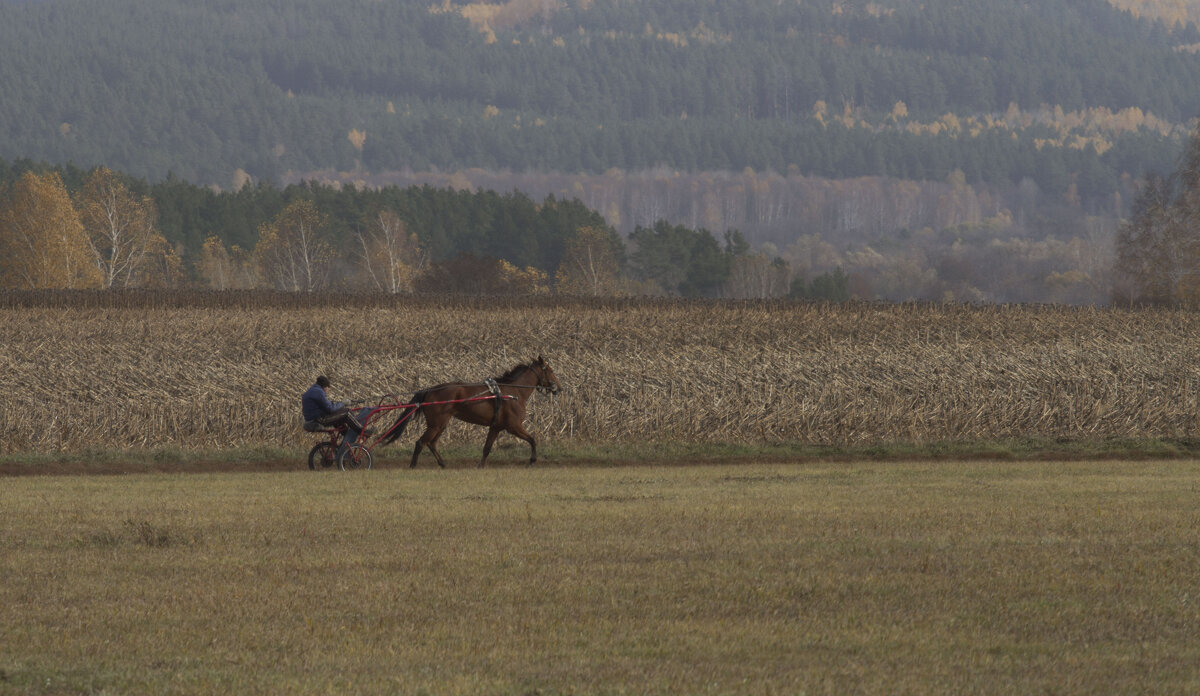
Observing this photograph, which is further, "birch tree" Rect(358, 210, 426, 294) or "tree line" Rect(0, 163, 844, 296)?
"birch tree" Rect(358, 210, 426, 294)

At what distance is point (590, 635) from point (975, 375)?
2516 centimetres

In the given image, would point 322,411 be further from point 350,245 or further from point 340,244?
point 340,244

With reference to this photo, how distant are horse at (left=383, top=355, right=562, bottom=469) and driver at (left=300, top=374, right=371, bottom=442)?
840mm

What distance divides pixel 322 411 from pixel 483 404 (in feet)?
9.32

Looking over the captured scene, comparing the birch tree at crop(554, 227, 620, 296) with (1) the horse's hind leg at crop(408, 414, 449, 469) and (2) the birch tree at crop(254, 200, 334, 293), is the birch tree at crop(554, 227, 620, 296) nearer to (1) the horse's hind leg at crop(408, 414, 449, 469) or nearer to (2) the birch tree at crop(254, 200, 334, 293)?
(2) the birch tree at crop(254, 200, 334, 293)

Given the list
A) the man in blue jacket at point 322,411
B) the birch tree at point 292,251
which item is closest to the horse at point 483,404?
the man in blue jacket at point 322,411

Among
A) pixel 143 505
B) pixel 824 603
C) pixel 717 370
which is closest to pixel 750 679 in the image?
pixel 824 603

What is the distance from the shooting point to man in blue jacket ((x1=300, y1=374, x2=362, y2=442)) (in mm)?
23859

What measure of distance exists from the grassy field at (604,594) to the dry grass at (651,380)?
9.94 meters

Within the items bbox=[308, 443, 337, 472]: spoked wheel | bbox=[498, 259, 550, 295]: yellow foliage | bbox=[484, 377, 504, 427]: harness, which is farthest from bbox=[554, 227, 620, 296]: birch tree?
bbox=[308, 443, 337, 472]: spoked wheel

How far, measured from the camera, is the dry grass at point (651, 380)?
28953 millimetres

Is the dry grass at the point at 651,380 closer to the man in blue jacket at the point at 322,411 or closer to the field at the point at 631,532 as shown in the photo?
the field at the point at 631,532

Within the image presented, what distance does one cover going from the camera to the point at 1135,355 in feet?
125

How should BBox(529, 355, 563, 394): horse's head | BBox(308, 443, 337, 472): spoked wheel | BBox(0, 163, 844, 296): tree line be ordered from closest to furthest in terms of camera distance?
BBox(308, 443, 337, 472): spoked wheel → BBox(529, 355, 563, 394): horse's head → BBox(0, 163, 844, 296): tree line
